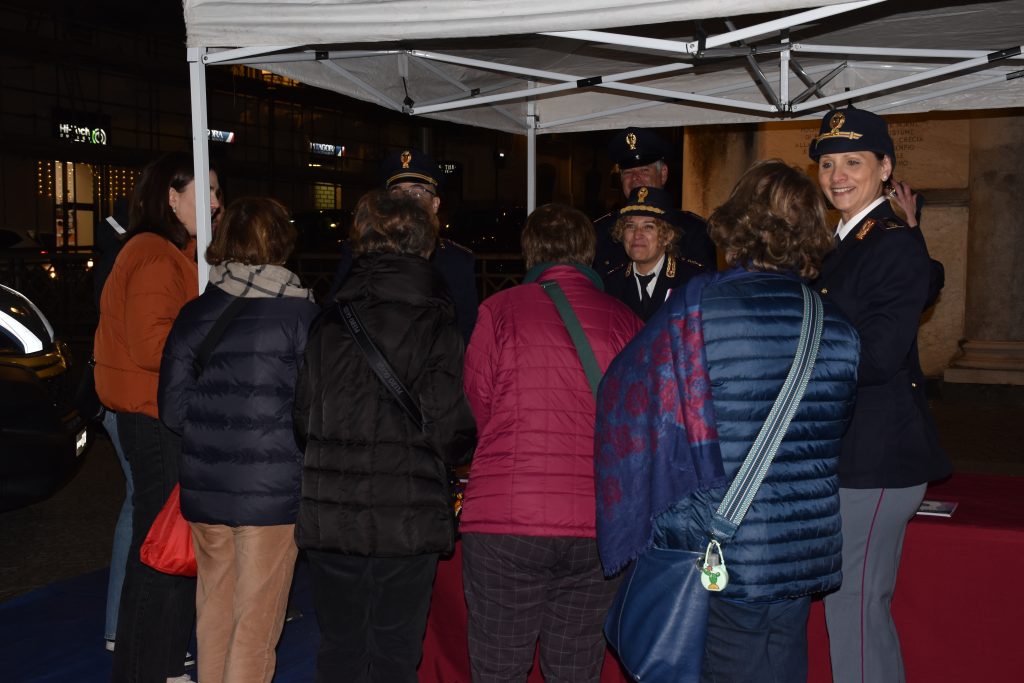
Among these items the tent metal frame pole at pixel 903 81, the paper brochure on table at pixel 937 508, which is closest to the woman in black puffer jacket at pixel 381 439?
the paper brochure on table at pixel 937 508

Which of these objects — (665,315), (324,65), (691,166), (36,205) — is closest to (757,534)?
(665,315)

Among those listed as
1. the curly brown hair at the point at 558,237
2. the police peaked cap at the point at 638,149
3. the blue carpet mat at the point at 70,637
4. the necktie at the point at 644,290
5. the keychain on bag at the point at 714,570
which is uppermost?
the police peaked cap at the point at 638,149

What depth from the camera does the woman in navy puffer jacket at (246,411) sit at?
304cm

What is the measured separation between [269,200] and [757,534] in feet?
6.14

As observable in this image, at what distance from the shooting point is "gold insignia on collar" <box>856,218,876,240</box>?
9.37ft

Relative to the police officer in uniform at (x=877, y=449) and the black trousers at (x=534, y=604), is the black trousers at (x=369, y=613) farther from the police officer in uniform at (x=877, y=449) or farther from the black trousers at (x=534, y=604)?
the police officer in uniform at (x=877, y=449)

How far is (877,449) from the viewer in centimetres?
280

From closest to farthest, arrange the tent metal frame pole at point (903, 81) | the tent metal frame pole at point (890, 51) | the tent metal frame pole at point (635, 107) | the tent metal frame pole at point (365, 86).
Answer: the tent metal frame pole at point (903, 81)
the tent metal frame pole at point (890, 51)
the tent metal frame pole at point (365, 86)
the tent metal frame pole at point (635, 107)

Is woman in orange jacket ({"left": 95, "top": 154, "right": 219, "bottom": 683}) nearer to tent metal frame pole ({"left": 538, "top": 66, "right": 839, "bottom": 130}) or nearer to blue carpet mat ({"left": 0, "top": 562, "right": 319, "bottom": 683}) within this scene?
blue carpet mat ({"left": 0, "top": 562, "right": 319, "bottom": 683})

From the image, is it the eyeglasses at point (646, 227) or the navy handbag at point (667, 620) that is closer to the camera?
the navy handbag at point (667, 620)

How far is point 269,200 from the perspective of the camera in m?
3.17

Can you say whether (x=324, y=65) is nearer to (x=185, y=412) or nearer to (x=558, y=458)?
(x=185, y=412)

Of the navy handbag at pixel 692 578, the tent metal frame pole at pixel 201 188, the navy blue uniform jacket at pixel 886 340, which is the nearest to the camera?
the navy handbag at pixel 692 578

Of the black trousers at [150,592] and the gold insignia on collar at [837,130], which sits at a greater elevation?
the gold insignia on collar at [837,130]
